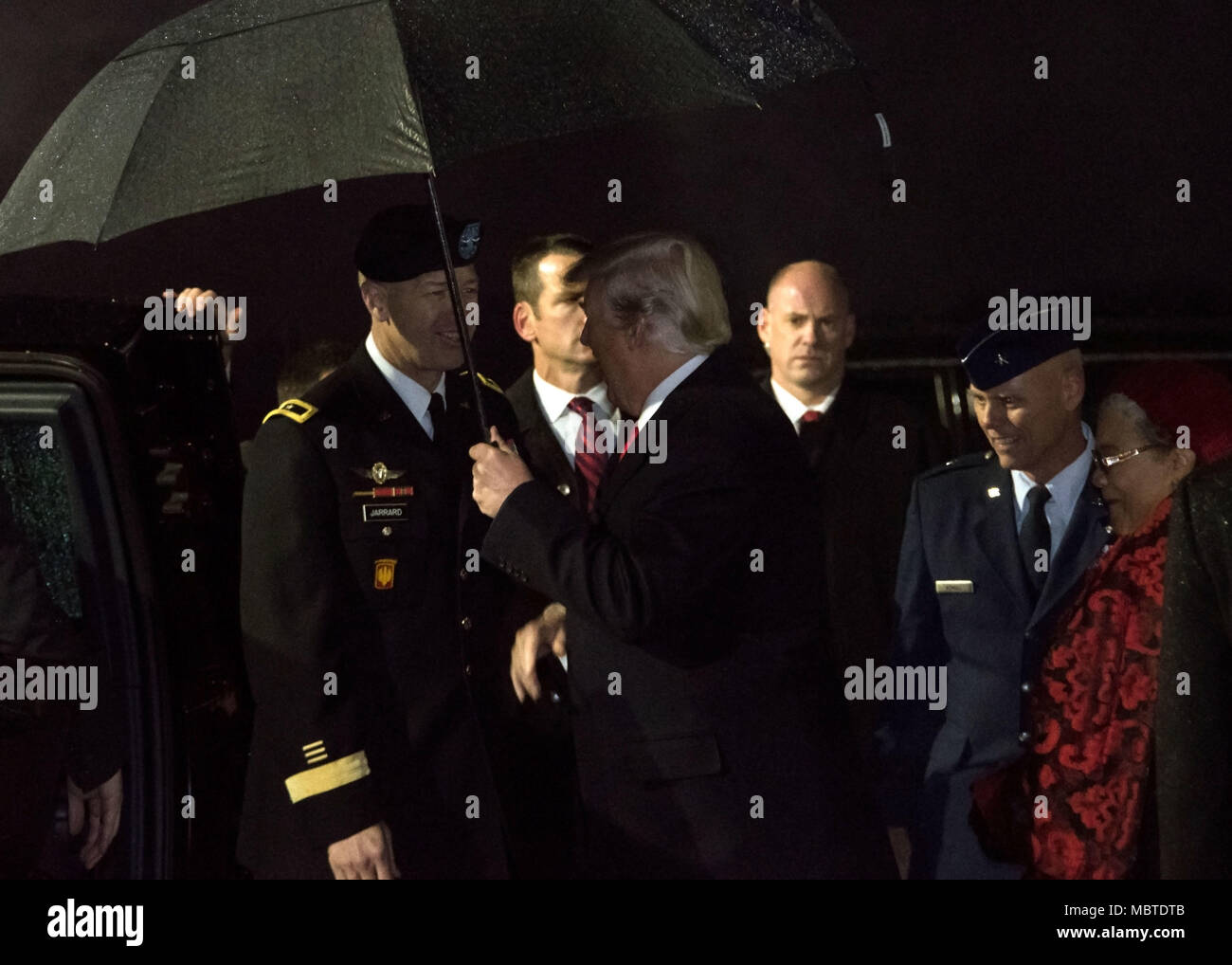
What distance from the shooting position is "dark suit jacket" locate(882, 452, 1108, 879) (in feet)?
12.3

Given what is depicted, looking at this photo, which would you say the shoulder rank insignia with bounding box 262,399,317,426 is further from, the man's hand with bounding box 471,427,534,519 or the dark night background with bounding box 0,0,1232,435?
the dark night background with bounding box 0,0,1232,435

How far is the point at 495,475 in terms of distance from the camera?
3223mm

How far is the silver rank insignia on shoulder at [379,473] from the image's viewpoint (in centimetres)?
368

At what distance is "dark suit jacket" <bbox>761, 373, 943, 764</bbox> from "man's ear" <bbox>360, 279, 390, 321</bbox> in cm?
117

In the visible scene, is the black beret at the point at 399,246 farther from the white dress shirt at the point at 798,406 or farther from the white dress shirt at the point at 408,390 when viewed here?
the white dress shirt at the point at 798,406

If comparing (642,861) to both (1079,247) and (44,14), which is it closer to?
(1079,247)

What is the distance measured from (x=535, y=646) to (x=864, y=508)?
1.20 m

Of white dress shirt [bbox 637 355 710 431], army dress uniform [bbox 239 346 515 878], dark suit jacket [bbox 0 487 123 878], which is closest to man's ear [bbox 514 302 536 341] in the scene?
army dress uniform [bbox 239 346 515 878]

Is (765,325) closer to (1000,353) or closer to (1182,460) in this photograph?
(1000,353)

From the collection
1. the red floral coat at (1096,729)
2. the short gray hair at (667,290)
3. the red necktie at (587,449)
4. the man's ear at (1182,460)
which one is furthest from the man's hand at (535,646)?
the man's ear at (1182,460)

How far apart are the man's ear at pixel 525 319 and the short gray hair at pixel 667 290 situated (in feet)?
4.50

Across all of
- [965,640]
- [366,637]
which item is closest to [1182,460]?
[965,640]

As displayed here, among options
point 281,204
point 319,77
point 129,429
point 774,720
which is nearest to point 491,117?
point 319,77

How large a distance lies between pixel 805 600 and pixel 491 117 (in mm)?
1038
